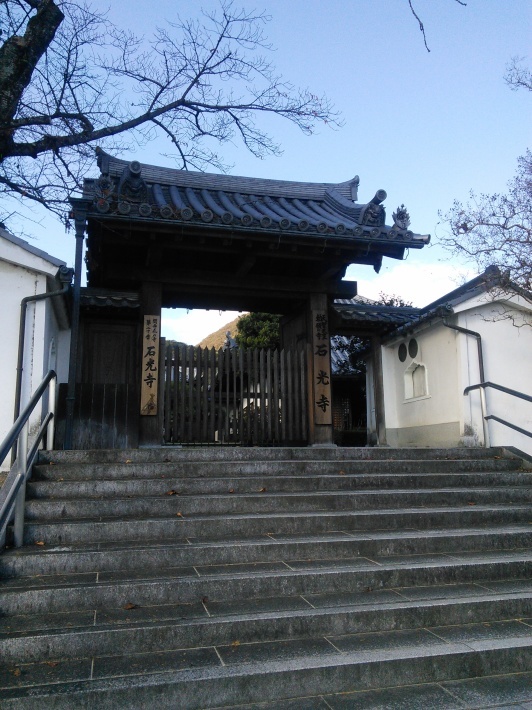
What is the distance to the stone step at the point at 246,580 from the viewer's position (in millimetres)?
4164

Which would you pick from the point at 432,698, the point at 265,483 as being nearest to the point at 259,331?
the point at 265,483

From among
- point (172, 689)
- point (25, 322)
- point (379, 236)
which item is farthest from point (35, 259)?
point (172, 689)

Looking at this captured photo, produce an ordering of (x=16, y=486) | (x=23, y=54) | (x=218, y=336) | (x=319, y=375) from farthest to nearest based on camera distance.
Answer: (x=218, y=336) < (x=319, y=375) < (x=23, y=54) < (x=16, y=486)

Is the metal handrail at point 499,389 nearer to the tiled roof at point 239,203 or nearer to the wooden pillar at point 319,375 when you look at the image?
the wooden pillar at point 319,375

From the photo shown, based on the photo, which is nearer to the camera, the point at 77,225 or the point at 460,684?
the point at 460,684

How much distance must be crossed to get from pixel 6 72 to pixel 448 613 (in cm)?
836

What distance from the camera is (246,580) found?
449cm

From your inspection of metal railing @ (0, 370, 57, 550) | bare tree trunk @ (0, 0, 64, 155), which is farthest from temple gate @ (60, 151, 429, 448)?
metal railing @ (0, 370, 57, 550)

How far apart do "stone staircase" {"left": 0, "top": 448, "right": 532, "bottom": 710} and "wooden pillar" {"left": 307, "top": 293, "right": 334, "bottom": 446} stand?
2.93 meters

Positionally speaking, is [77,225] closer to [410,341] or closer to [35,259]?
[35,259]

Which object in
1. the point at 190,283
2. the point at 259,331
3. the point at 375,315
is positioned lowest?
the point at 375,315

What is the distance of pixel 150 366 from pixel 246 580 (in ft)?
18.4

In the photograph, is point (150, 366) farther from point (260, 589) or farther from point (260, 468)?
point (260, 589)

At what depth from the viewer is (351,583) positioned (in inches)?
185
